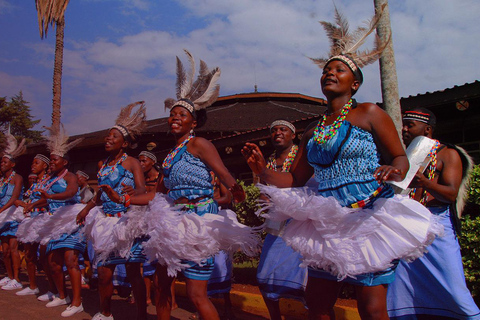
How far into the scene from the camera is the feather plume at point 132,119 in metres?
5.32

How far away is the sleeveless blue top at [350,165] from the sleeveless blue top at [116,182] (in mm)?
2795

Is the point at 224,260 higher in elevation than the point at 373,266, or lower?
lower

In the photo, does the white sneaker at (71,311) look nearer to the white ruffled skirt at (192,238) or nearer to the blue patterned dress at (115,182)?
the blue patterned dress at (115,182)

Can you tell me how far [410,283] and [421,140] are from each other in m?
1.15

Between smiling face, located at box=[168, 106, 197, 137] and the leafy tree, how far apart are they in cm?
3177

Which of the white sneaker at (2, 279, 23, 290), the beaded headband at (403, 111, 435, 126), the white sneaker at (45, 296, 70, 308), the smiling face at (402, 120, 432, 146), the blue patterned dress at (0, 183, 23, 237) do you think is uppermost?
the beaded headband at (403, 111, 435, 126)

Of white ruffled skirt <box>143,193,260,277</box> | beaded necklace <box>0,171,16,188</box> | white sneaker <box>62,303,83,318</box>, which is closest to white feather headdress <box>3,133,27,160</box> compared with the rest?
beaded necklace <box>0,171,16,188</box>

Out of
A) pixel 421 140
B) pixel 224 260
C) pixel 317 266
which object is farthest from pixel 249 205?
pixel 317 266

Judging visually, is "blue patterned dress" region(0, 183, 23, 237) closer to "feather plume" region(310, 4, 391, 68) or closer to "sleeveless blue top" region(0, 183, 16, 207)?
"sleeveless blue top" region(0, 183, 16, 207)

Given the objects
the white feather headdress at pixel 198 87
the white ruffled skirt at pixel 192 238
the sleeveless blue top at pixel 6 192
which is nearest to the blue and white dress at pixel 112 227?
the white ruffled skirt at pixel 192 238

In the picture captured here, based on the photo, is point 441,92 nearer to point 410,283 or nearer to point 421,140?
point 421,140

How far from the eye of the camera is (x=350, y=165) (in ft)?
8.53

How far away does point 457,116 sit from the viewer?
22.9 feet

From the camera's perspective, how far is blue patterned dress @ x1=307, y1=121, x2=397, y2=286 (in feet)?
8.38
